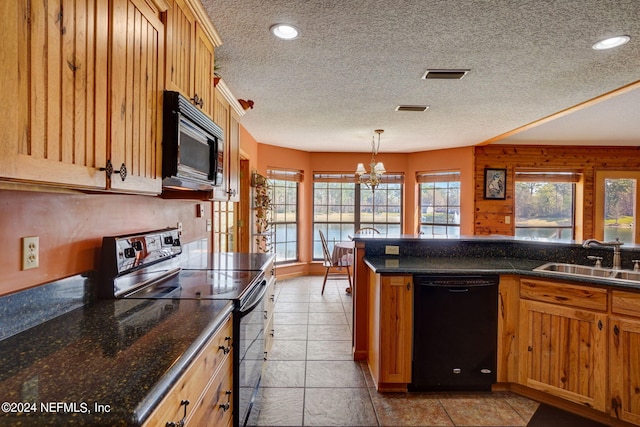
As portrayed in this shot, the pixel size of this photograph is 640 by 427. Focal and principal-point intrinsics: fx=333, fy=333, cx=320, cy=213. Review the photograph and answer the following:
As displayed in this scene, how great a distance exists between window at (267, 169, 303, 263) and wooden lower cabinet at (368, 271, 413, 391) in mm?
3669

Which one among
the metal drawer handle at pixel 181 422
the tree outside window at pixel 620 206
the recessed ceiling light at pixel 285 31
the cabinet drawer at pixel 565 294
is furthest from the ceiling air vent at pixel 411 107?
the tree outside window at pixel 620 206

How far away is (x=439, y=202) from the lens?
610cm

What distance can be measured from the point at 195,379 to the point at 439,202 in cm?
567

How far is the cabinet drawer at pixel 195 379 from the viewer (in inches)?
34.7

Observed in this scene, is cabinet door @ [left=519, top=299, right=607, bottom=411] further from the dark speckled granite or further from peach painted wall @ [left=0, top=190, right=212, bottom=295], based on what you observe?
peach painted wall @ [left=0, top=190, right=212, bottom=295]

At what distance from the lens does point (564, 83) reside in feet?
9.23

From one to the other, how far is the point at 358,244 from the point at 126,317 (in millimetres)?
1917

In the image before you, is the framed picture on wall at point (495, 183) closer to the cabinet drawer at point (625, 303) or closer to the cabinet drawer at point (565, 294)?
the cabinet drawer at point (565, 294)

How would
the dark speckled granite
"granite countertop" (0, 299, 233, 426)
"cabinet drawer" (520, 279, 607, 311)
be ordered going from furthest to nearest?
1. the dark speckled granite
2. "cabinet drawer" (520, 279, 607, 311)
3. "granite countertop" (0, 299, 233, 426)

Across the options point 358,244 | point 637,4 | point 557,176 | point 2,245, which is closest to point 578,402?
point 358,244

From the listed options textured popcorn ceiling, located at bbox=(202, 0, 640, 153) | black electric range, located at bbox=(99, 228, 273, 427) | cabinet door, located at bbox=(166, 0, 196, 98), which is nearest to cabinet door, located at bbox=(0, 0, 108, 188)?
cabinet door, located at bbox=(166, 0, 196, 98)

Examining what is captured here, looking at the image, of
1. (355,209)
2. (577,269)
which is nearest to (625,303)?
(577,269)

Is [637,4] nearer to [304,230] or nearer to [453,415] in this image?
[453,415]

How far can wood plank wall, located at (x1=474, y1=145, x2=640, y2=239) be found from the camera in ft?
18.2
